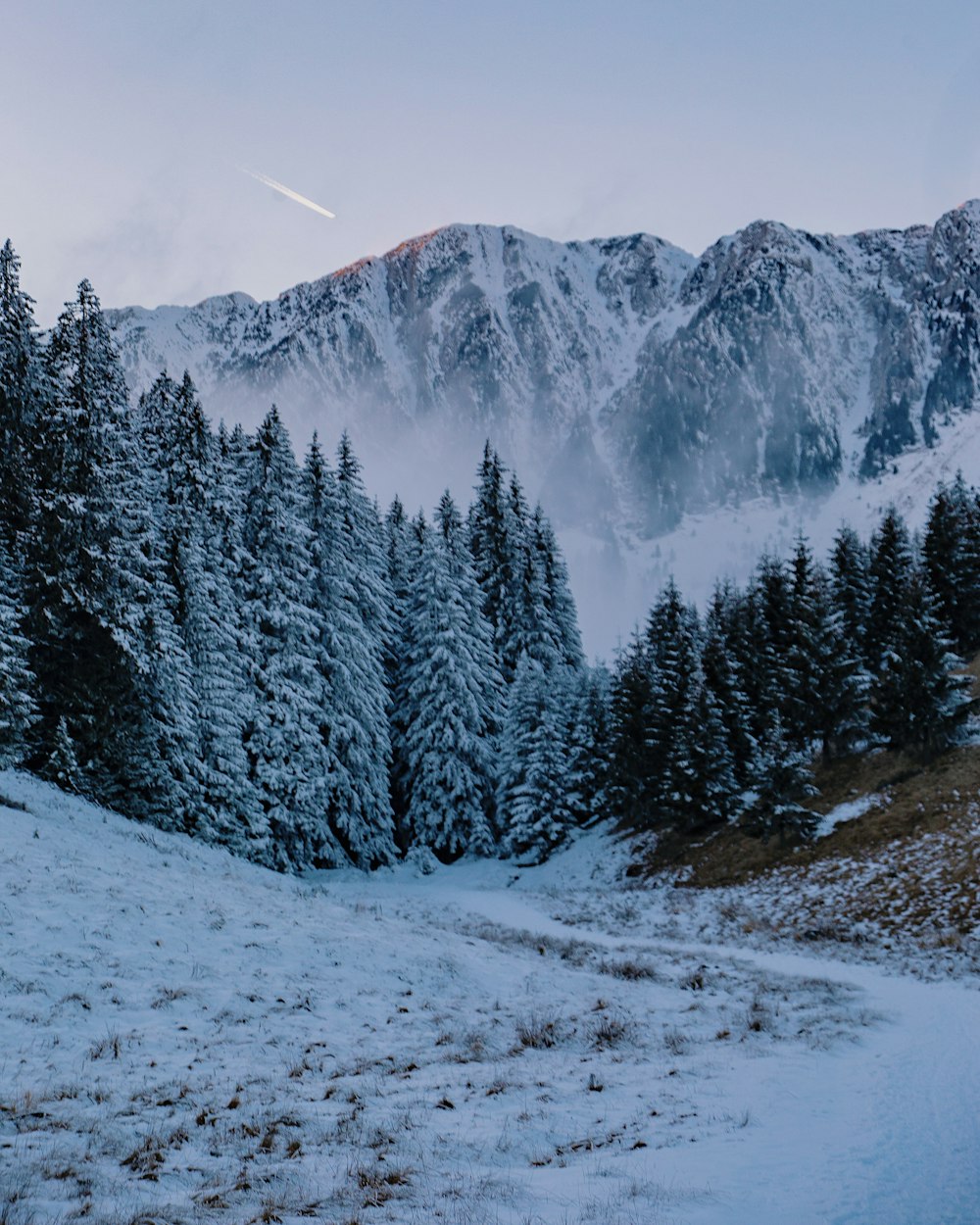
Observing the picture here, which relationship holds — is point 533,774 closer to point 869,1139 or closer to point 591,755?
point 591,755

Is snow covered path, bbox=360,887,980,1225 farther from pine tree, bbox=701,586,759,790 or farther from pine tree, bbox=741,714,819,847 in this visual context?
pine tree, bbox=701,586,759,790

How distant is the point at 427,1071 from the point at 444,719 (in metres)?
30.9

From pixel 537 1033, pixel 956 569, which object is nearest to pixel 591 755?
pixel 956 569

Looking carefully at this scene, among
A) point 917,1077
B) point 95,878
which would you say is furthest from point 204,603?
point 917,1077

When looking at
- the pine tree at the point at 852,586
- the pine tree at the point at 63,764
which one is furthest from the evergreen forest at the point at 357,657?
the pine tree at the point at 852,586

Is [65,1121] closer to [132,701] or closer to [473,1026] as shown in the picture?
[473,1026]

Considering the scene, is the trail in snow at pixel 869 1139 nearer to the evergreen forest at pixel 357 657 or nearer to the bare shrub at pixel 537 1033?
the bare shrub at pixel 537 1033

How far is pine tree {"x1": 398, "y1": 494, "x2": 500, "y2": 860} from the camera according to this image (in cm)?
3809

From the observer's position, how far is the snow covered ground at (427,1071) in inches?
185

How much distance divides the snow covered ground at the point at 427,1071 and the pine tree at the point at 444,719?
22.6m

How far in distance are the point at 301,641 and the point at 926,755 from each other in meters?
23.4

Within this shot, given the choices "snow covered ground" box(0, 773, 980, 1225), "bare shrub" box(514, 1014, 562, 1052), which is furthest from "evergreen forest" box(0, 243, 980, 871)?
"bare shrub" box(514, 1014, 562, 1052)

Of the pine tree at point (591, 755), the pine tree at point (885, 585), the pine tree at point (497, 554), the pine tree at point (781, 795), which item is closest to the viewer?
the pine tree at point (781, 795)

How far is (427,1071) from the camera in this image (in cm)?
773
